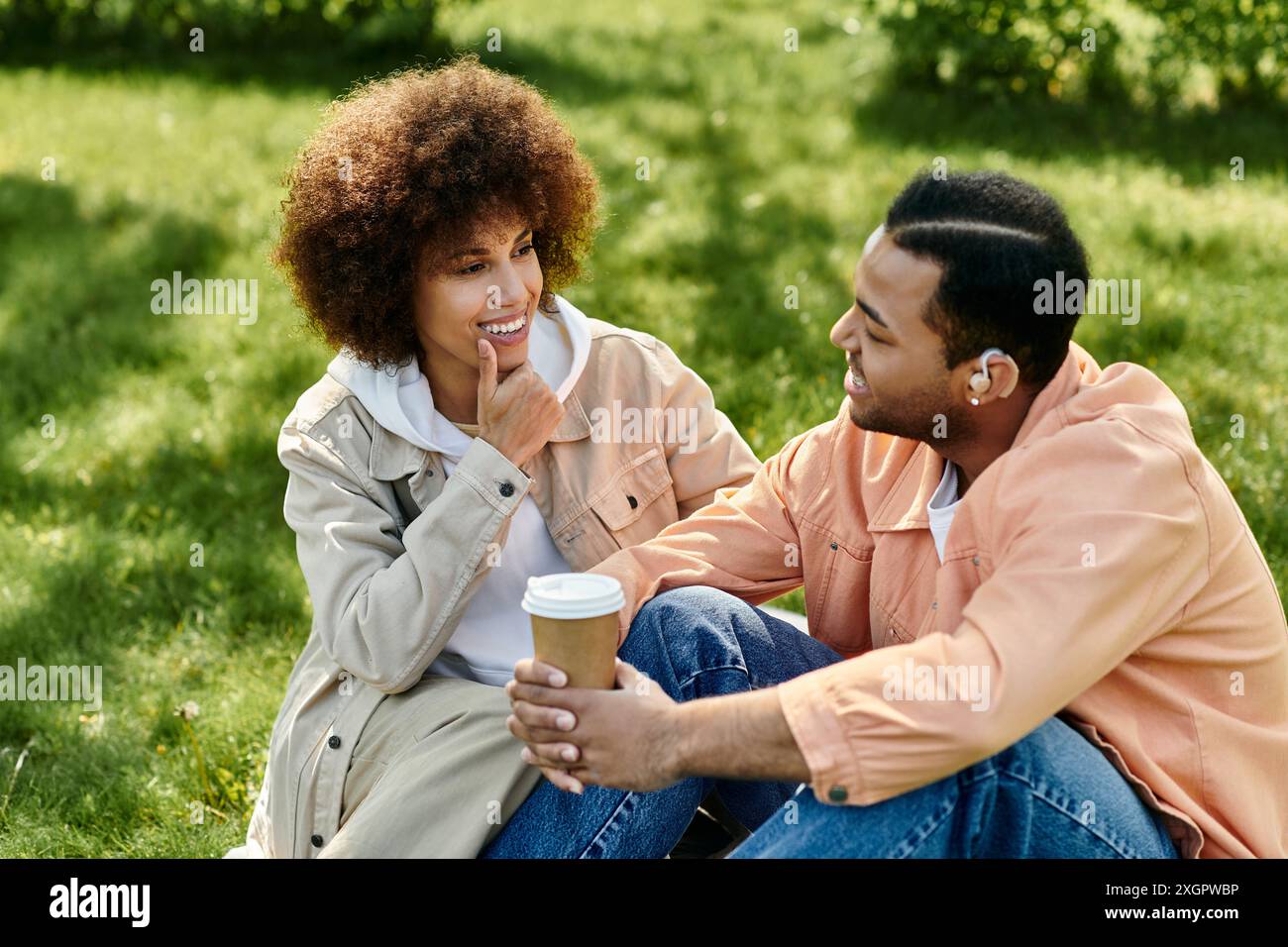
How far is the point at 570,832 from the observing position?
274cm

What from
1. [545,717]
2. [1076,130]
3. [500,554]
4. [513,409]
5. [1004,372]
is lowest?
[545,717]

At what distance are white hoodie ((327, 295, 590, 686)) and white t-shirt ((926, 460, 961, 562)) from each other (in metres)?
0.93

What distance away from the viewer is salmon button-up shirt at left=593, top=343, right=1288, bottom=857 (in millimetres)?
2318

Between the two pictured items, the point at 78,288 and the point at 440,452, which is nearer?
the point at 440,452

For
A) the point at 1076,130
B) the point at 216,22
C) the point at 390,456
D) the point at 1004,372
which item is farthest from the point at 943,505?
the point at 216,22

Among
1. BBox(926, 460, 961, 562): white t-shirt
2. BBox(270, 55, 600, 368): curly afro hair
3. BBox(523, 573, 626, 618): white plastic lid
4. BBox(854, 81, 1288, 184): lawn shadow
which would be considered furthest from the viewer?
BBox(854, 81, 1288, 184): lawn shadow

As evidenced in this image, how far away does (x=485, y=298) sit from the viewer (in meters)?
3.20

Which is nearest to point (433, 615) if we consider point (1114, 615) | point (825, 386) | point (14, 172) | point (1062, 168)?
point (1114, 615)

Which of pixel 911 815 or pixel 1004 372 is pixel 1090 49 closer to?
pixel 1004 372

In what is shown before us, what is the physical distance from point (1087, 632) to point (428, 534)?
1353mm

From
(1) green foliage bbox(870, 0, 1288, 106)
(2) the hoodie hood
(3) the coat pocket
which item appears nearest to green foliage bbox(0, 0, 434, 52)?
(1) green foliage bbox(870, 0, 1288, 106)

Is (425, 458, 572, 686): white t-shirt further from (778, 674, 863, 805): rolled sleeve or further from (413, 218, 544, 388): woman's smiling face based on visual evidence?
(778, 674, 863, 805): rolled sleeve

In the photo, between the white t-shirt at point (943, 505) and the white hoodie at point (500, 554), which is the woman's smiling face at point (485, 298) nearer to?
the white hoodie at point (500, 554)
